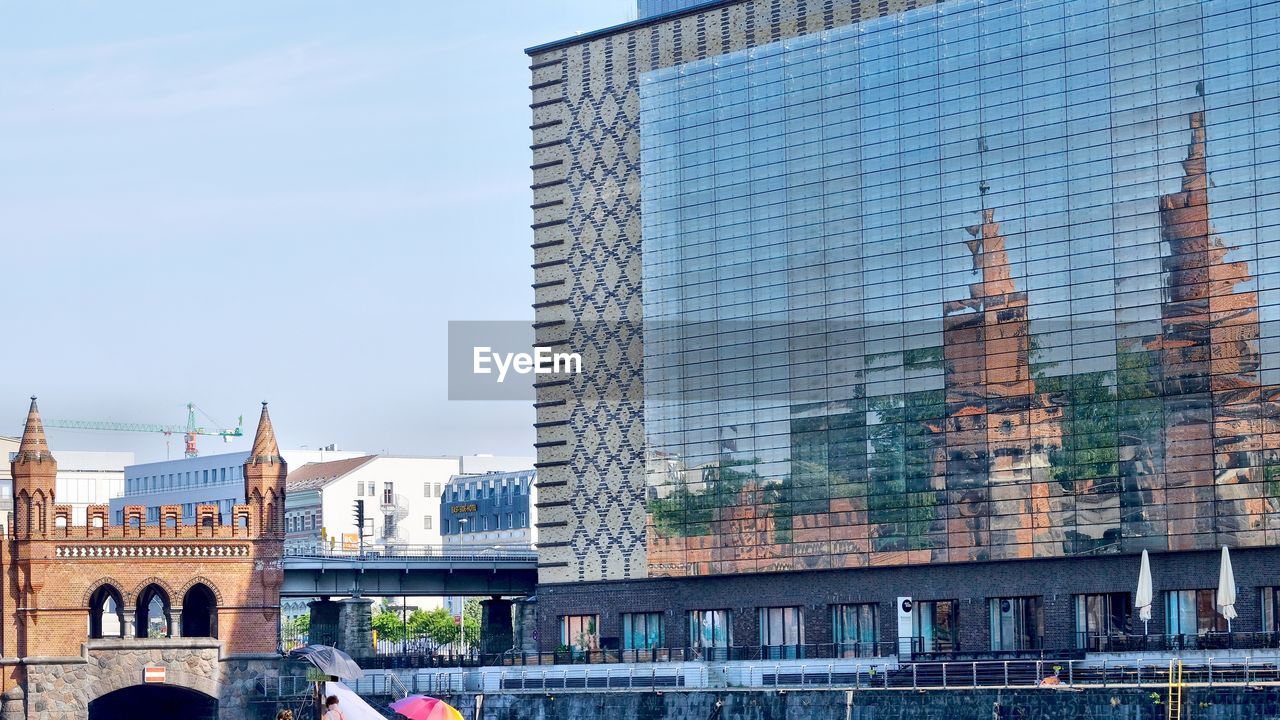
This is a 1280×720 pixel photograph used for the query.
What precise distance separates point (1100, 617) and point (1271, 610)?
23.0 feet

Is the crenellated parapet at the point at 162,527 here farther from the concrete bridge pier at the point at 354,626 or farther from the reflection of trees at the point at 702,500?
the reflection of trees at the point at 702,500

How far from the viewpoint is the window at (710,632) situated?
3871 inches

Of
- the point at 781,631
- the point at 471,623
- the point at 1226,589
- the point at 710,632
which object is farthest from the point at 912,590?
the point at 471,623

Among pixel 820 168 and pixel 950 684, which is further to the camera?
pixel 820 168

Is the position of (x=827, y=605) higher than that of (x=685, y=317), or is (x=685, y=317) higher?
(x=685, y=317)

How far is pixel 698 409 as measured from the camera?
99.9 m

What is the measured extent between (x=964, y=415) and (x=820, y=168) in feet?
43.0

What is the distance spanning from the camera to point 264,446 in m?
103

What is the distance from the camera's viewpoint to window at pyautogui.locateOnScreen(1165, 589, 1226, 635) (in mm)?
83562

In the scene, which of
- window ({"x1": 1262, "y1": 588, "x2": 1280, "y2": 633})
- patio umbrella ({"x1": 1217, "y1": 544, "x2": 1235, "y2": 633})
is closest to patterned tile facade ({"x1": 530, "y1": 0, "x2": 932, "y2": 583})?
window ({"x1": 1262, "y1": 588, "x2": 1280, "y2": 633})

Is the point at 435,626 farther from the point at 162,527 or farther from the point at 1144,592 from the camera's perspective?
the point at 1144,592

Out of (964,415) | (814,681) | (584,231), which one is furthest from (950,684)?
(584,231)

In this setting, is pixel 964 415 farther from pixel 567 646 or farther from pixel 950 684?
pixel 567 646

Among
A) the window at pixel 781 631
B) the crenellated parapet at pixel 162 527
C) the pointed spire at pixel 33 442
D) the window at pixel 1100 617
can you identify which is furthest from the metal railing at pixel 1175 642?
the pointed spire at pixel 33 442
